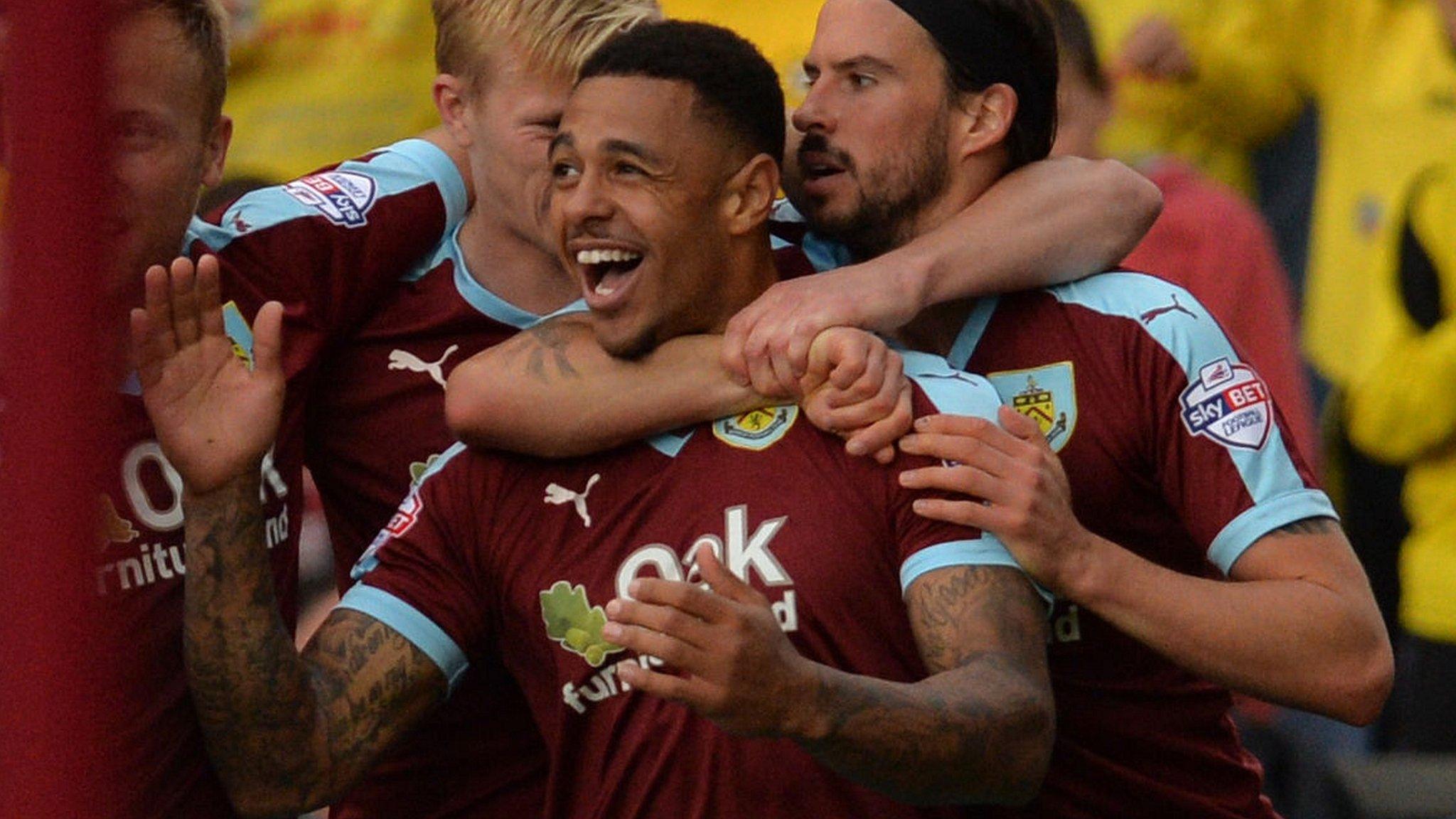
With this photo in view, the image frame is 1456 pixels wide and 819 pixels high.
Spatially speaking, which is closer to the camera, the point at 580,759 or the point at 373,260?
the point at 580,759

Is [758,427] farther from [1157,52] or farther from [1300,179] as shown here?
[1300,179]

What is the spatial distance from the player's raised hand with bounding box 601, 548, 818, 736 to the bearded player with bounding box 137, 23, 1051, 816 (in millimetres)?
173

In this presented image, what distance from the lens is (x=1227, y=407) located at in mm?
2994

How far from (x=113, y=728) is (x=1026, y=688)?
1.40 m

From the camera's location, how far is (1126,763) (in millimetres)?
3057

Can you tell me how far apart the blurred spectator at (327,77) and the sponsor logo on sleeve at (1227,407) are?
11.0ft

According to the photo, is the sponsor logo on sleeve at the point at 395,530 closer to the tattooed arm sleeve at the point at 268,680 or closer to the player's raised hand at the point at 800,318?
the tattooed arm sleeve at the point at 268,680

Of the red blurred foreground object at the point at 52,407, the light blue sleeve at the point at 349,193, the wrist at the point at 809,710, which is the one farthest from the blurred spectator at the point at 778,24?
the red blurred foreground object at the point at 52,407

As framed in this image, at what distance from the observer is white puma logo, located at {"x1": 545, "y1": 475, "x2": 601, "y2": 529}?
292 centimetres

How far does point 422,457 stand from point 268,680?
68 centimetres

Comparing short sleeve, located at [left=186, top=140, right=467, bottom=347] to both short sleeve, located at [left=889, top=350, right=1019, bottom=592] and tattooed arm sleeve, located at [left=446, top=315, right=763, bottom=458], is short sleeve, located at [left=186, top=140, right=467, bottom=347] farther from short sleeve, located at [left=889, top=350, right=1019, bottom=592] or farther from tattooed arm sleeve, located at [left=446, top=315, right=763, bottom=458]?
short sleeve, located at [left=889, top=350, right=1019, bottom=592]

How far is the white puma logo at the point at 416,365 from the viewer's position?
11.2 ft

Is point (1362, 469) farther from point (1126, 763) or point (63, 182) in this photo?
point (63, 182)

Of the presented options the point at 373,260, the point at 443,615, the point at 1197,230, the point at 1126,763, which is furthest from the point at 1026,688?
the point at 1197,230
